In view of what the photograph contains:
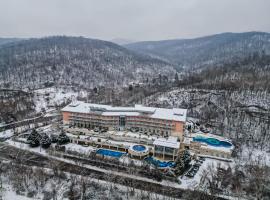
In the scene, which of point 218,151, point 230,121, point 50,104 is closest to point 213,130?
point 230,121

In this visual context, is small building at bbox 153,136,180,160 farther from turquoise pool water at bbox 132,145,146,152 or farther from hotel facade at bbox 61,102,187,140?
hotel facade at bbox 61,102,187,140

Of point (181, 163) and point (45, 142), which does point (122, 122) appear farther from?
point (181, 163)

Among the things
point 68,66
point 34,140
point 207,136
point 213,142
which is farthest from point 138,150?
point 68,66

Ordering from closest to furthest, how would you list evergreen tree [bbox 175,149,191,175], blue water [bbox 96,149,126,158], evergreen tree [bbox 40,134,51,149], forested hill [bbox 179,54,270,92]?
evergreen tree [bbox 175,149,191,175]
blue water [bbox 96,149,126,158]
evergreen tree [bbox 40,134,51,149]
forested hill [bbox 179,54,270,92]

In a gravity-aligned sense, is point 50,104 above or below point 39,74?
below

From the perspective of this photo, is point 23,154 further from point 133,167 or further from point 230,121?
point 230,121

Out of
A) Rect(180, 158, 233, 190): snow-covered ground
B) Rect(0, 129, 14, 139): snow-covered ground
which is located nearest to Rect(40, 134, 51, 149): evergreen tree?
Rect(0, 129, 14, 139): snow-covered ground
